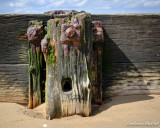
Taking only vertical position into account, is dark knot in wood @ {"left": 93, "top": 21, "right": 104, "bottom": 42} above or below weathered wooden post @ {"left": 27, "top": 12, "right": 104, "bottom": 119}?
above

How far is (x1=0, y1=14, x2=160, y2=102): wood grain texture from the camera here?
3678 mm

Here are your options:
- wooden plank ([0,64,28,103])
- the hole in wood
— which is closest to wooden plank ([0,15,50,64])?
wooden plank ([0,64,28,103])

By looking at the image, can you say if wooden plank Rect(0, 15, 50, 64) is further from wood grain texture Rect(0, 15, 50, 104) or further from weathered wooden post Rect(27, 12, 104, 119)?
weathered wooden post Rect(27, 12, 104, 119)

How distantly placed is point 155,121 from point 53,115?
1436mm

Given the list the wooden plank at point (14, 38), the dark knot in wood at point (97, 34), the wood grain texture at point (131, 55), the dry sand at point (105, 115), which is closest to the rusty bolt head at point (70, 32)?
the dark knot in wood at point (97, 34)

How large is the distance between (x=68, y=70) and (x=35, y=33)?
35.3 inches

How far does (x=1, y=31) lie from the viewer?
362 cm

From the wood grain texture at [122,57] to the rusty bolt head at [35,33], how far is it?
0.37 m

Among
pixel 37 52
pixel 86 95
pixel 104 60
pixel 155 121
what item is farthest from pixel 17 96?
pixel 155 121

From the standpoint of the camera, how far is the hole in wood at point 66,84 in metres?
3.01

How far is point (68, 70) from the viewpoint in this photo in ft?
9.70

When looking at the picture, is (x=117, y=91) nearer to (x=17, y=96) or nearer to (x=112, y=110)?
(x=112, y=110)

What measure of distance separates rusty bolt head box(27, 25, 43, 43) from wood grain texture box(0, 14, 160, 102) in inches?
14.5

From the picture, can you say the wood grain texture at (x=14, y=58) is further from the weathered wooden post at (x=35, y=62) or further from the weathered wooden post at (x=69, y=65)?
the weathered wooden post at (x=69, y=65)
